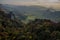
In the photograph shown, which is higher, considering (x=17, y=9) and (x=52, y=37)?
(x=17, y=9)

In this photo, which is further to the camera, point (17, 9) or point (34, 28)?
point (17, 9)

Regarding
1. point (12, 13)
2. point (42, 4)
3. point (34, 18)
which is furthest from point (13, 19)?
point (42, 4)

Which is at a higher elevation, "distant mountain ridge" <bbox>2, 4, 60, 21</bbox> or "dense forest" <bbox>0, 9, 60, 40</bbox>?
"distant mountain ridge" <bbox>2, 4, 60, 21</bbox>

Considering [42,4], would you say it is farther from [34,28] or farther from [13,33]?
[13,33]

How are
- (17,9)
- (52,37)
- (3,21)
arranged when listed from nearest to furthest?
(52,37) → (3,21) → (17,9)

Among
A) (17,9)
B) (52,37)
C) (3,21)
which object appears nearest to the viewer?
(52,37)
